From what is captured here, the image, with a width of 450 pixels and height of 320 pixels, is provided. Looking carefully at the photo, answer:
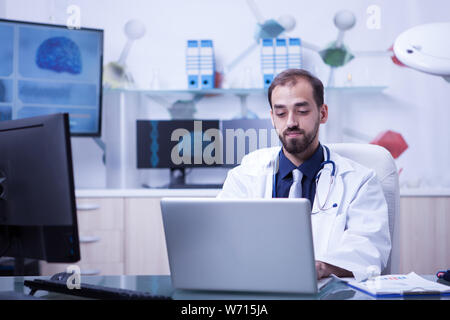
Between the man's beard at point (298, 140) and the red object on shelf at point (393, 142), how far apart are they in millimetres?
1907

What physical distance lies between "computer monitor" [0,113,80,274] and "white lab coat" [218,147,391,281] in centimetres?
67

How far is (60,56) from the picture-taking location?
305cm

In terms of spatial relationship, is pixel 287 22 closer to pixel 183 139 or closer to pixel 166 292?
pixel 183 139

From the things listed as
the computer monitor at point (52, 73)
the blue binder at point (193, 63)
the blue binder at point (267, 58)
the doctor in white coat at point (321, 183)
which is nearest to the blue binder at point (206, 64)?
the blue binder at point (193, 63)

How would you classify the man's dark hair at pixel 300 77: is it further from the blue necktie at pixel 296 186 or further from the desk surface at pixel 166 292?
the desk surface at pixel 166 292

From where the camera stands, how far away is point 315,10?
132 inches

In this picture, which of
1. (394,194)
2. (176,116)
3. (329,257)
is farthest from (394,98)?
(329,257)

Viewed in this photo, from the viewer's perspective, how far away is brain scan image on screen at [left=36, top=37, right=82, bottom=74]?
3.03 m

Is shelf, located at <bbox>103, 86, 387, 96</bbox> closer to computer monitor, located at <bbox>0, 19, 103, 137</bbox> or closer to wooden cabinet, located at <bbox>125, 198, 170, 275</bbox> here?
computer monitor, located at <bbox>0, 19, 103, 137</bbox>

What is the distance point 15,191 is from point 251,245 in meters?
0.54

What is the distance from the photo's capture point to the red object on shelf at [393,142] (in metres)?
3.29

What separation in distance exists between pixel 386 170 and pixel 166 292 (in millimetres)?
921

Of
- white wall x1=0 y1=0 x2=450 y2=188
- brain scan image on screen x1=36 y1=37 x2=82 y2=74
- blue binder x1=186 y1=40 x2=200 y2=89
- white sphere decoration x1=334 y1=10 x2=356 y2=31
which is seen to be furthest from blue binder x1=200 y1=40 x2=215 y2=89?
white sphere decoration x1=334 y1=10 x2=356 y2=31

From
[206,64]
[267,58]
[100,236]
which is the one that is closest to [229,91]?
[206,64]
